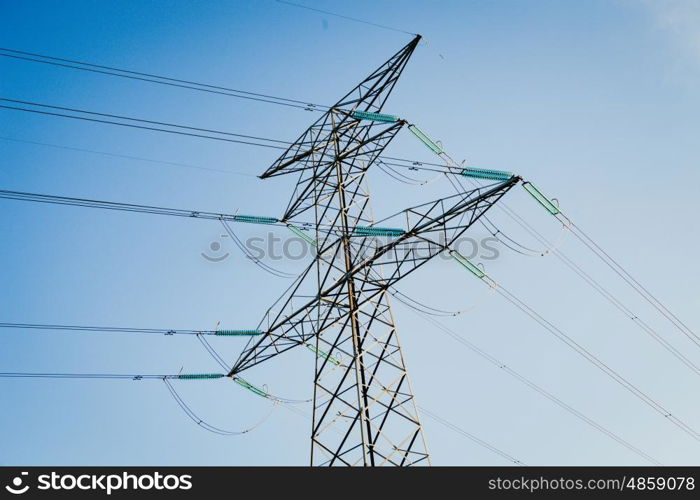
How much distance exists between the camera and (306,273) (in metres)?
16.6

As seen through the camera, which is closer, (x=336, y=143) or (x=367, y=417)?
(x=367, y=417)

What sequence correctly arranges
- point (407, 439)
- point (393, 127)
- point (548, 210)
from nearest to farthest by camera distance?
point (407, 439), point (548, 210), point (393, 127)

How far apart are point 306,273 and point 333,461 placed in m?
5.23

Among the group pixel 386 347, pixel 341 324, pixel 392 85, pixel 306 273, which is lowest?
pixel 386 347

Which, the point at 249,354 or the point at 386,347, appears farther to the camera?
the point at 249,354

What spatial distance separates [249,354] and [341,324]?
10.7ft

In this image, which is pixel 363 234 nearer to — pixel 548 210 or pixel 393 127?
pixel 393 127

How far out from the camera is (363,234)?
1605 centimetres
